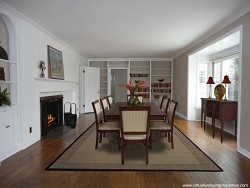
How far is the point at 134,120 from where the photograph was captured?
268 centimetres

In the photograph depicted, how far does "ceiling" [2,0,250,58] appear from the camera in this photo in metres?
2.87

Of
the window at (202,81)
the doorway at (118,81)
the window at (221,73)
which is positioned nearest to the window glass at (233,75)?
the window at (221,73)

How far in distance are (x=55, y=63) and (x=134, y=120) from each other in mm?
3189

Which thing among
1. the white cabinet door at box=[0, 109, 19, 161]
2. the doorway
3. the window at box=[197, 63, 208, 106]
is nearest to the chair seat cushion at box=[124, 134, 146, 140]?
the white cabinet door at box=[0, 109, 19, 161]

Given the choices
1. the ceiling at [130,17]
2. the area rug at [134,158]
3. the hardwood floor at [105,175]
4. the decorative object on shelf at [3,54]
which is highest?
the ceiling at [130,17]

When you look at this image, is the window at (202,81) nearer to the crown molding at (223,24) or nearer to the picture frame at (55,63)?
the crown molding at (223,24)

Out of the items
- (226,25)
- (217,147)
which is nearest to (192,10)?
(226,25)

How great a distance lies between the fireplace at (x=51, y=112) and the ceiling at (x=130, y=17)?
1657mm

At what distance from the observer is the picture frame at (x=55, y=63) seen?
4.58m

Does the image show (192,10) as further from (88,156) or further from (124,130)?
(88,156)

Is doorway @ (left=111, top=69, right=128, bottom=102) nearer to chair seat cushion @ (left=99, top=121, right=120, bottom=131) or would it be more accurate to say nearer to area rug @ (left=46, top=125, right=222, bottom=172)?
area rug @ (left=46, top=125, right=222, bottom=172)

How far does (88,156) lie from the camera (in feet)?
10.0

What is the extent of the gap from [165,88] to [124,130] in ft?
19.4

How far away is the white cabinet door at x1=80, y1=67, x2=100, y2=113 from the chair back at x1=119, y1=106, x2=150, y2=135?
5155 mm
